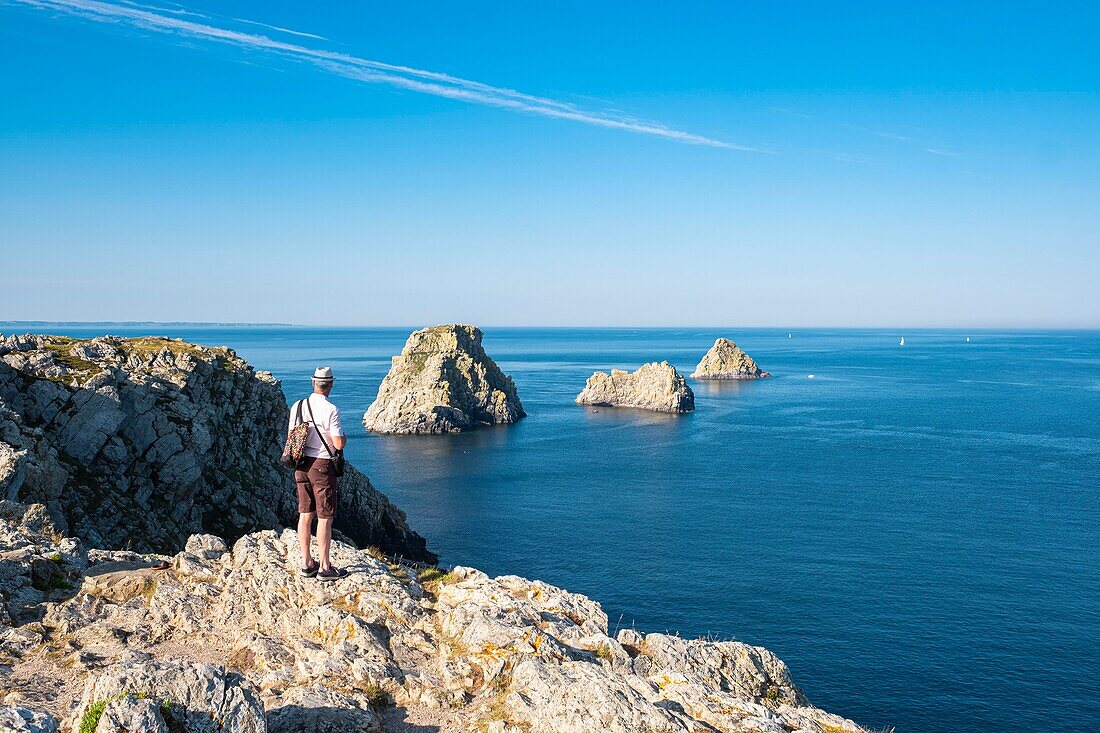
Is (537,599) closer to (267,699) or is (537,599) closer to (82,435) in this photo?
(267,699)

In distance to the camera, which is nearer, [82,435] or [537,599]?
[537,599]

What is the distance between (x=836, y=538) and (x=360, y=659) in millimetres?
68109

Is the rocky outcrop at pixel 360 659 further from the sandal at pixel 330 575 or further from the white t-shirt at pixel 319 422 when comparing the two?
the white t-shirt at pixel 319 422

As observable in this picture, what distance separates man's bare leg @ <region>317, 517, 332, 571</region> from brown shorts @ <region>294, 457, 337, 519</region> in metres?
0.21

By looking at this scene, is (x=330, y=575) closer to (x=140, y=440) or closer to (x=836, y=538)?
(x=140, y=440)

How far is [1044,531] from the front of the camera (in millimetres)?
72875

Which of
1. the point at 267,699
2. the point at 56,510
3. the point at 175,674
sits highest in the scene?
the point at 175,674

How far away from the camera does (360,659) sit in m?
13.4

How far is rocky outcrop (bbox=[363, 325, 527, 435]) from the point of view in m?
144

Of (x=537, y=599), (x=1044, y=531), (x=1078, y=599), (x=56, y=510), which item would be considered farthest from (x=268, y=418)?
(x=1044, y=531)

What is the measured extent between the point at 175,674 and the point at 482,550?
6203 cm

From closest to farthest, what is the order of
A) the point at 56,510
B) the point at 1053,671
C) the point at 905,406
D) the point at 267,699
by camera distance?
1. the point at 267,699
2. the point at 56,510
3. the point at 1053,671
4. the point at 905,406

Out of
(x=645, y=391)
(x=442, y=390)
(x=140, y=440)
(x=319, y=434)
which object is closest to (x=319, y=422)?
(x=319, y=434)

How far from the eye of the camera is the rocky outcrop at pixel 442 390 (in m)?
144
